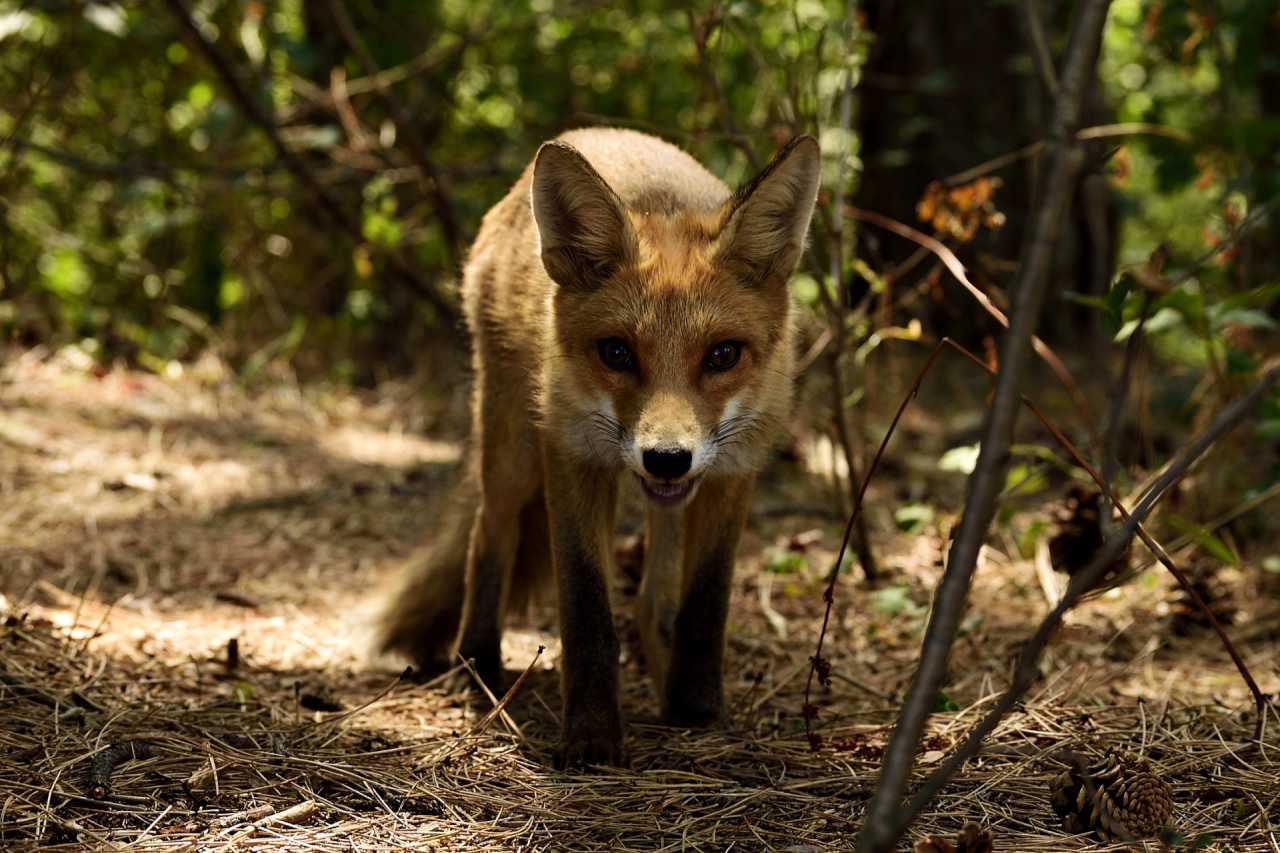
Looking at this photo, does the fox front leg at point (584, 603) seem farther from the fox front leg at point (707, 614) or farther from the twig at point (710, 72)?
the twig at point (710, 72)

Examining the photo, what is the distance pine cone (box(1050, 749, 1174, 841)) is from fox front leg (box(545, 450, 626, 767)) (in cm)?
121

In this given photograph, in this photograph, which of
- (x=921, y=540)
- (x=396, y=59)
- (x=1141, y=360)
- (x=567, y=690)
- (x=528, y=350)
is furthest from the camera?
(x=396, y=59)

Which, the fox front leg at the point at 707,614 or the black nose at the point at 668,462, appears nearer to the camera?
the black nose at the point at 668,462

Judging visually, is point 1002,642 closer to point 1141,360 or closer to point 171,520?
point 1141,360

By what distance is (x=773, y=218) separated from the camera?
3143mm

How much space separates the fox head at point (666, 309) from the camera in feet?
9.57

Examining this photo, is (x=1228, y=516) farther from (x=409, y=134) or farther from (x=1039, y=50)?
(x=409, y=134)

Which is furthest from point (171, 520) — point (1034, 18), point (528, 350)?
point (1034, 18)

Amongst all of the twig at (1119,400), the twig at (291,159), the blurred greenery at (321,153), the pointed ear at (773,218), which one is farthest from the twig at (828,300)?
the twig at (291,159)

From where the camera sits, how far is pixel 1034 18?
1934 millimetres

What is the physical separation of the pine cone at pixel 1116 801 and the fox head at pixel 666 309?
1194mm

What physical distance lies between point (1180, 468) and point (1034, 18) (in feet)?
2.89

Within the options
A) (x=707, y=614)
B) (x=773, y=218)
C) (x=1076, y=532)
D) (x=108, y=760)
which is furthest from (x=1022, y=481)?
(x=108, y=760)

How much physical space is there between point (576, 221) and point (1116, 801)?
82.2 inches
